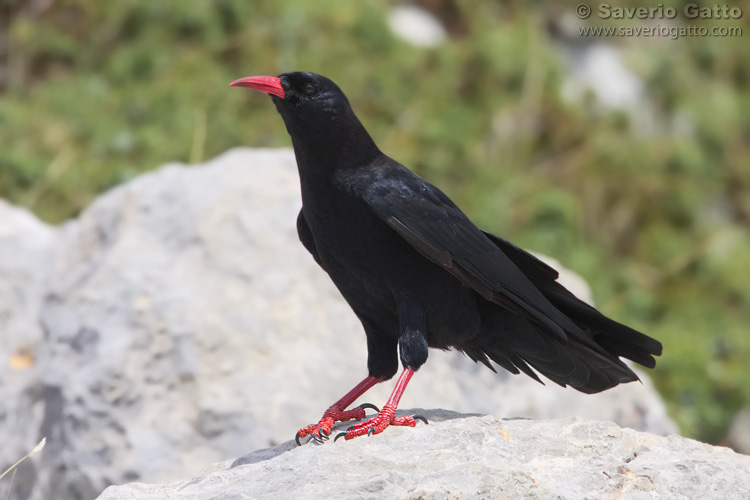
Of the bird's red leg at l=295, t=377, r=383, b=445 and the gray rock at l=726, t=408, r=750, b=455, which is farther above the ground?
the gray rock at l=726, t=408, r=750, b=455

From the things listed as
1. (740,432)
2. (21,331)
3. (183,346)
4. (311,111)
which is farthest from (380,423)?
(740,432)

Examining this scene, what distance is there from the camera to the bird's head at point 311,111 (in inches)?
155

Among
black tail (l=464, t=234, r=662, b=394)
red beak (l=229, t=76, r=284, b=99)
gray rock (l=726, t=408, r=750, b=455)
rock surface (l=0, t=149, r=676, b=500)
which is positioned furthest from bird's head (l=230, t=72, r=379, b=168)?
gray rock (l=726, t=408, r=750, b=455)

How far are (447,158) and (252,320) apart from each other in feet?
13.0

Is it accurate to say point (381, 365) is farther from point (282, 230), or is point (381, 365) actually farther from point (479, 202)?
point (479, 202)

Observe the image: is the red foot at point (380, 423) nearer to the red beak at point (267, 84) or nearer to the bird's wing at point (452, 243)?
the bird's wing at point (452, 243)

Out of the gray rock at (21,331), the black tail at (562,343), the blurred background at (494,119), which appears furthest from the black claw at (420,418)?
the blurred background at (494,119)

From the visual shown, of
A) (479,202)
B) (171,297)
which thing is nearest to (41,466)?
(171,297)

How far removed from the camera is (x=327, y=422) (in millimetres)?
3893

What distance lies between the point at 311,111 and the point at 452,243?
2.78 ft

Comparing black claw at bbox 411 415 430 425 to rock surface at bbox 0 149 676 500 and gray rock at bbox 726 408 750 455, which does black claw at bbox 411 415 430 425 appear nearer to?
rock surface at bbox 0 149 676 500

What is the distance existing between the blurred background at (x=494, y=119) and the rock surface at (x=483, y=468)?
3.74 meters

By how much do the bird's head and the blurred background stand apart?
3.83m

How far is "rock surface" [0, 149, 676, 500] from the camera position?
4812 millimetres
